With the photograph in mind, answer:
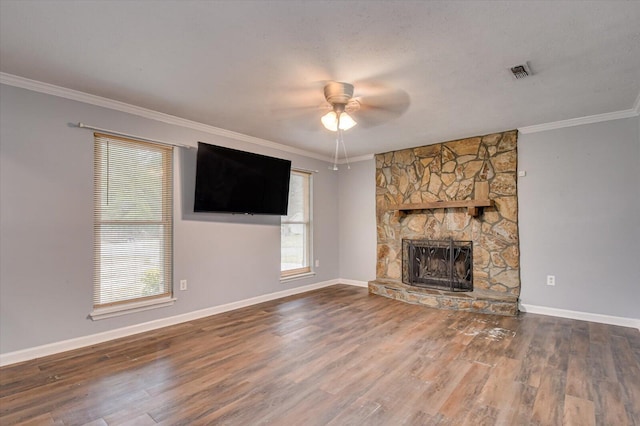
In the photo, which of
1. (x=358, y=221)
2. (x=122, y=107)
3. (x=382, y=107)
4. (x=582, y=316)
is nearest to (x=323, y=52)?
(x=382, y=107)

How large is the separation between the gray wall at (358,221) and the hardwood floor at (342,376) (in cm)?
211

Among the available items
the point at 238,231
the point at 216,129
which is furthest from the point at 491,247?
the point at 216,129

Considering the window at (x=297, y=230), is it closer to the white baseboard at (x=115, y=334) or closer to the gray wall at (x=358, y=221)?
the white baseboard at (x=115, y=334)

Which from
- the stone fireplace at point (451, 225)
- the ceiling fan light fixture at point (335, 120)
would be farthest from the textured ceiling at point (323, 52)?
the stone fireplace at point (451, 225)

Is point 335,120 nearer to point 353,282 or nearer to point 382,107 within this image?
point 382,107

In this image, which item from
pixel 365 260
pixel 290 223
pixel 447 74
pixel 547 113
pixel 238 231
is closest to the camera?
pixel 447 74

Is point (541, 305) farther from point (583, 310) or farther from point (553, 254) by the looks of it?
point (553, 254)

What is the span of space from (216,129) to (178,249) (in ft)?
5.08

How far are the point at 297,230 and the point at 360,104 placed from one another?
2.67 meters

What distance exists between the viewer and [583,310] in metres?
3.77

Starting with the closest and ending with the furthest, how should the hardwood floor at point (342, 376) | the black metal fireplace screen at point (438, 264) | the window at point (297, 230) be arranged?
the hardwood floor at point (342, 376) < the black metal fireplace screen at point (438, 264) < the window at point (297, 230)

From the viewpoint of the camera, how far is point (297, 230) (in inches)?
212

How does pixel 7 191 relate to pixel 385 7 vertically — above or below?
below

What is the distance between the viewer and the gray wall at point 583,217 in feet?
11.7
